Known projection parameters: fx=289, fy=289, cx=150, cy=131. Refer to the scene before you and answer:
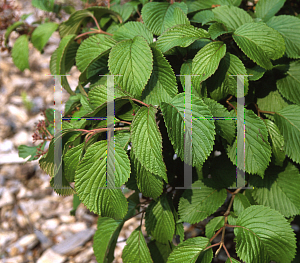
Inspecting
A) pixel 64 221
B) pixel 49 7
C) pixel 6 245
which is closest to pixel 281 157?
pixel 49 7

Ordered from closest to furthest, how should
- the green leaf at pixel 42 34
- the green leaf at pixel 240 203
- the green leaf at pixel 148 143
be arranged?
1. the green leaf at pixel 148 143
2. the green leaf at pixel 240 203
3. the green leaf at pixel 42 34

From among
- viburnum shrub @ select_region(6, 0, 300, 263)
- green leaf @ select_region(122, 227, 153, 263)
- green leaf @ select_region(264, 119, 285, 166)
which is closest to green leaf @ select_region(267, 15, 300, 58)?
viburnum shrub @ select_region(6, 0, 300, 263)

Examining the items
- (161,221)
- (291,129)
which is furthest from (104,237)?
(291,129)

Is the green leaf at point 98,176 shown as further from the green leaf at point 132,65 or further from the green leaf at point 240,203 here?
the green leaf at point 240,203

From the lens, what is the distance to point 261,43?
0.77 m

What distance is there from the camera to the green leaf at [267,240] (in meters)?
0.75

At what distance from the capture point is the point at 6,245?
1717 mm

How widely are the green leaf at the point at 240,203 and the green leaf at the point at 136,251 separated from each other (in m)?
0.31

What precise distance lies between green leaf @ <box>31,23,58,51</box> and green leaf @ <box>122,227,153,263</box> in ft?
2.90

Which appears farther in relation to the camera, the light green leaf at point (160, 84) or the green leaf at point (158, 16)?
the green leaf at point (158, 16)

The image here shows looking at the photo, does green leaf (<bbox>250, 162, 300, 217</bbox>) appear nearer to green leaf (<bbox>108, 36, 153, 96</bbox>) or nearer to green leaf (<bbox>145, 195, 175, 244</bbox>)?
green leaf (<bbox>145, 195, 175, 244</bbox>)

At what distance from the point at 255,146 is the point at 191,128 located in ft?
0.72

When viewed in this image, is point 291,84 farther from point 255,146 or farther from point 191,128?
point 191,128

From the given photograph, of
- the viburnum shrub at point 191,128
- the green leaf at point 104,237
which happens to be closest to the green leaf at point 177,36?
the viburnum shrub at point 191,128
